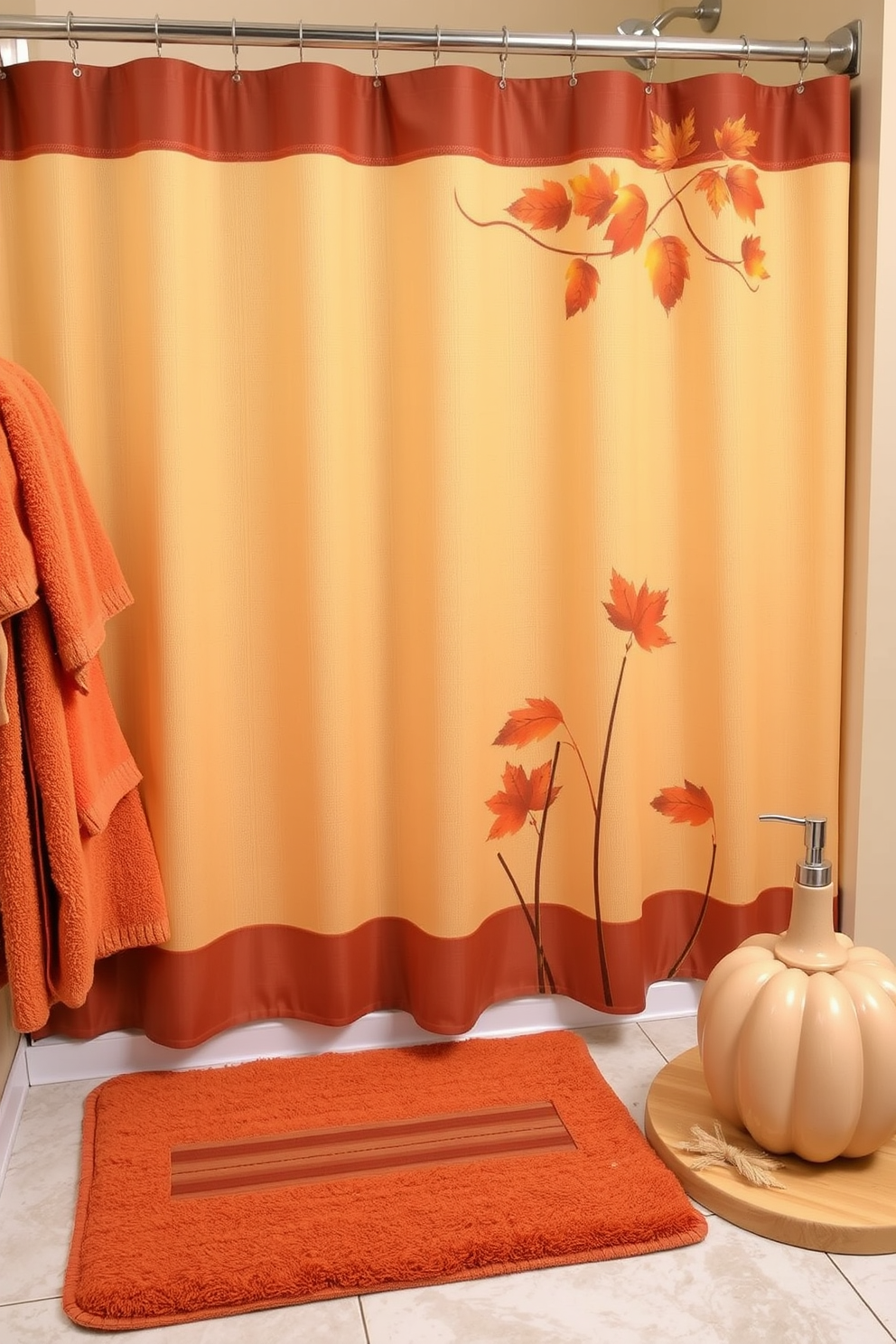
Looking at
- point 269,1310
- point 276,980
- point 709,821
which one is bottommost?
point 269,1310

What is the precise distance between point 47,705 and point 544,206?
41.5 inches

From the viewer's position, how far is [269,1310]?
139 cm

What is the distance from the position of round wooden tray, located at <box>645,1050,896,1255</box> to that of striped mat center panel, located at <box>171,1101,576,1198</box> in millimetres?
179

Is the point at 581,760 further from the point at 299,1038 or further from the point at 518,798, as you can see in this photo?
the point at 299,1038

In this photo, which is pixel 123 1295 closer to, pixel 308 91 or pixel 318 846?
pixel 318 846

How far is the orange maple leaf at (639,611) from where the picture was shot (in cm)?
187

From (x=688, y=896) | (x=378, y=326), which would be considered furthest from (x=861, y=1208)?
(x=378, y=326)

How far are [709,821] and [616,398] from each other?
0.72 meters

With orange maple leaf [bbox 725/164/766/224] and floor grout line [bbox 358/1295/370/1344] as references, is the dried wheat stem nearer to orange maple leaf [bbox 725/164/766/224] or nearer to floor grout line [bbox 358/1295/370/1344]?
floor grout line [bbox 358/1295/370/1344]

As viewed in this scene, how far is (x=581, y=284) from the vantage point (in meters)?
1.81

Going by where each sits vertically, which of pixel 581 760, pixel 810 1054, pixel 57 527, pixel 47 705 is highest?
pixel 57 527

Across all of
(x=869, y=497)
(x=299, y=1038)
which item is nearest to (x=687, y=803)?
(x=869, y=497)

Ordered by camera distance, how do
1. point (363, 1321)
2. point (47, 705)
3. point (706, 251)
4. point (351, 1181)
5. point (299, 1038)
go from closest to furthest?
point (363, 1321) → point (47, 705) → point (351, 1181) → point (706, 251) → point (299, 1038)

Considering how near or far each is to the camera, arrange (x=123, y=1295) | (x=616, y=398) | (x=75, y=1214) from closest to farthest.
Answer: (x=123, y=1295)
(x=75, y=1214)
(x=616, y=398)
